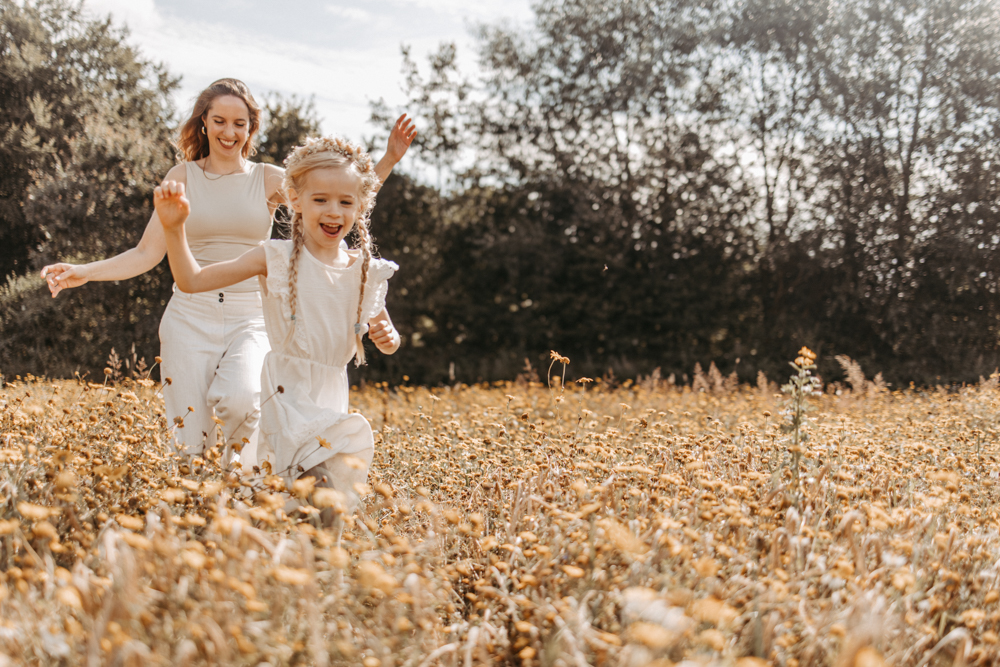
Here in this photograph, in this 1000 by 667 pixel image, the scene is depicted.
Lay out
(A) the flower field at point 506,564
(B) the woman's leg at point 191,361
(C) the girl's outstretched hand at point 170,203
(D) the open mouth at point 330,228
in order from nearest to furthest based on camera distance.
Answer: (A) the flower field at point 506,564, (C) the girl's outstretched hand at point 170,203, (D) the open mouth at point 330,228, (B) the woman's leg at point 191,361

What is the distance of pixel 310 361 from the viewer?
3.04m

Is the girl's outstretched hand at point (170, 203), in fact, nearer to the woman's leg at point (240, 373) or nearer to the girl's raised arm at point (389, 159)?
the woman's leg at point (240, 373)

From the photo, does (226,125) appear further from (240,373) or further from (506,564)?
(506,564)

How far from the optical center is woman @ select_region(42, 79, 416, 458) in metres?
3.31

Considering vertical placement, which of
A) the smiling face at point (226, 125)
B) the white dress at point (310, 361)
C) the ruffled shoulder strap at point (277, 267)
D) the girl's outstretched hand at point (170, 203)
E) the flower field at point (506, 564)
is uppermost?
the smiling face at point (226, 125)

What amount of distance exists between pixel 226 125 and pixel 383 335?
1.56 meters

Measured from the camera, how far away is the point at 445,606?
2.16m

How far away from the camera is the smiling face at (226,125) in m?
3.63

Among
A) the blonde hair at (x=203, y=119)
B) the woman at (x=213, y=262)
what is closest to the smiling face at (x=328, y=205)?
the woman at (x=213, y=262)

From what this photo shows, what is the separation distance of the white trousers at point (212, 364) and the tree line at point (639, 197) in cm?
1096

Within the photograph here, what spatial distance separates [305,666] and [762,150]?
16282 mm

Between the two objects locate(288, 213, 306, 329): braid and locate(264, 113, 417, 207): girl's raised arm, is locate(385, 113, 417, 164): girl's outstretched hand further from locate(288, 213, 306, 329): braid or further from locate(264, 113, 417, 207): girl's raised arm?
locate(288, 213, 306, 329): braid

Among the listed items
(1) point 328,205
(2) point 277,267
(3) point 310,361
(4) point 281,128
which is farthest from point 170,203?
(4) point 281,128

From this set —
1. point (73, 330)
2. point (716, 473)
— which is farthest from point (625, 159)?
point (716, 473)
